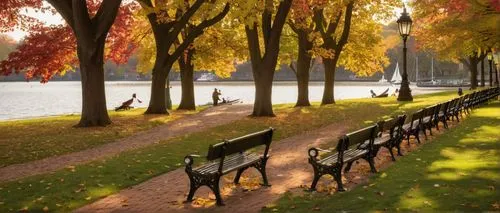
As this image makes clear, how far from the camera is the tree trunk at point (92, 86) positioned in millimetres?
21453

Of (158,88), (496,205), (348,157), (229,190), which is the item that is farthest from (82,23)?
(496,205)

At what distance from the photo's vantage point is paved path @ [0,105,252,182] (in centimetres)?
1266

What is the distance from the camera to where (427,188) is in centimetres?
909

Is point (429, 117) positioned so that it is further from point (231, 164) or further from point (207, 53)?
point (207, 53)

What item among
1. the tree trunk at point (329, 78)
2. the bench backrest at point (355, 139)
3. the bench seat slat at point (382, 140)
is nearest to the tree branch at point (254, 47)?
the tree trunk at point (329, 78)

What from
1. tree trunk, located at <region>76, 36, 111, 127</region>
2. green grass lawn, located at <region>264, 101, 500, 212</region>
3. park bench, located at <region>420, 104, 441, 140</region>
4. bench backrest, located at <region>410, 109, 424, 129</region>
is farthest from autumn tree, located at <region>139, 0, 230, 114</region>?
green grass lawn, located at <region>264, 101, 500, 212</region>

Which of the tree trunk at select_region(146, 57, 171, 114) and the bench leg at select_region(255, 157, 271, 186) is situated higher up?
the tree trunk at select_region(146, 57, 171, 114)

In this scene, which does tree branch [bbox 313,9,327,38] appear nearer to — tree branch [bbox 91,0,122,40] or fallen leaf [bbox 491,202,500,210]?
tree branch [bbox 91,0,122,40]

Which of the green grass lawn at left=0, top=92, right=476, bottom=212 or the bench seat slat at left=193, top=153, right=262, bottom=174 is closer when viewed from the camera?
the bench seat slat at left=193, top=153, right=262, bottom=174

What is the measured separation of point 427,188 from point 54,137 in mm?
13223

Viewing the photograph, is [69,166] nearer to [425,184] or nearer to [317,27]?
[425,184]

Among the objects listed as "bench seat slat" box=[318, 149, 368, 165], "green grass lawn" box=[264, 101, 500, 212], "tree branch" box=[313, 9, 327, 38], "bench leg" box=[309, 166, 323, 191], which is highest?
"tree branch" box=[313, 9, 327, 38]

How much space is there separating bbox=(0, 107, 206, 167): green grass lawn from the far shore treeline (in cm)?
147

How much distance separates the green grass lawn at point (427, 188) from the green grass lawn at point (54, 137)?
28.5 feet
